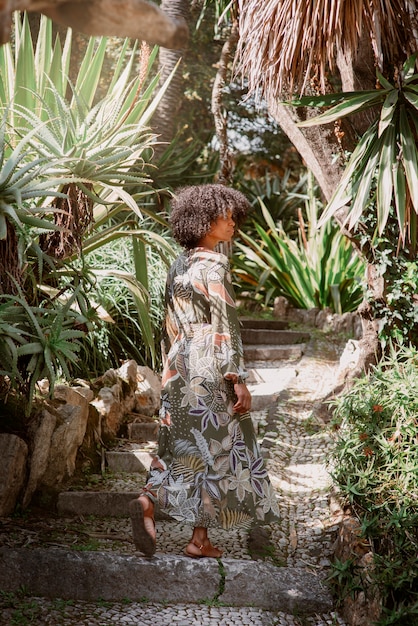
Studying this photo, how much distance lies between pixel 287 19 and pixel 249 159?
31.0 ft

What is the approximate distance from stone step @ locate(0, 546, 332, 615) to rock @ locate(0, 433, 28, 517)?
1.55 ft

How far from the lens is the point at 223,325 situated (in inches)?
143

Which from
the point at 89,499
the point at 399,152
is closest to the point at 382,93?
→ the point at 399,152

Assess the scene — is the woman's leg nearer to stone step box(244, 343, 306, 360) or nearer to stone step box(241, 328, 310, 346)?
stone step box(244, 343, 306, 360)

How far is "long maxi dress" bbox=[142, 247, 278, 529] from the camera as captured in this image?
357 cm

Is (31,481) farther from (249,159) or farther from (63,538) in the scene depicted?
(249,159)

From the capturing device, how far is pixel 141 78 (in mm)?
Answer: 4594

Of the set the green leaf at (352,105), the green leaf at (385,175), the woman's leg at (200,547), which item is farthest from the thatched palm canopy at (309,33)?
the woman's leg at (200,547)

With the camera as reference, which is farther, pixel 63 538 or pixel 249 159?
pixel 249 159

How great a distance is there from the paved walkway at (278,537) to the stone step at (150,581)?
43mm

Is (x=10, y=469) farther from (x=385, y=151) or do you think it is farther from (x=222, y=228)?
(x=385, y=151)

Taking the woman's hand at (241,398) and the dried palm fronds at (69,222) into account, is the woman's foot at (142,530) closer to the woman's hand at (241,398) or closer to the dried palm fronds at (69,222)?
the woman's hand at (241,398)

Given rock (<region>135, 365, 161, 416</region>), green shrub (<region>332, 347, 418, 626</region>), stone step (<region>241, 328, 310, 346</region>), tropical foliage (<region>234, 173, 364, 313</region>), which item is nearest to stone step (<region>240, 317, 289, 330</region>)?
stone step (<region>241, 328, 310, 346</region>)

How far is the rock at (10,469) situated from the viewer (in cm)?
383
